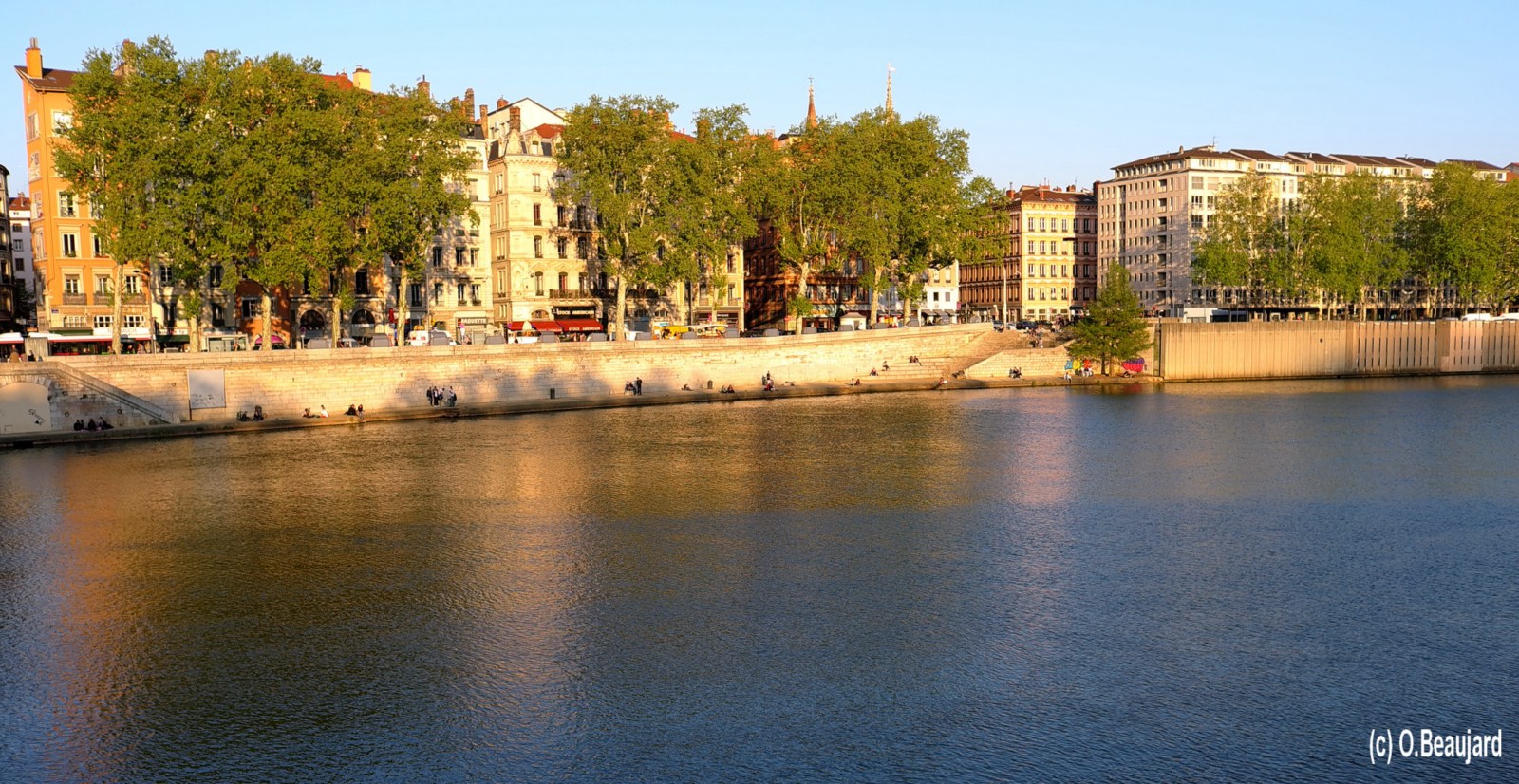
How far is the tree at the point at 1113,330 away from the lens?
100188mm

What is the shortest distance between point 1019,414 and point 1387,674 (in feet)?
165

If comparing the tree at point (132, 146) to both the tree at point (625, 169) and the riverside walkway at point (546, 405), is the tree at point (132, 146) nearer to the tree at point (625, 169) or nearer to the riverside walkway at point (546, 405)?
the riverside walkway at point (546, 405)

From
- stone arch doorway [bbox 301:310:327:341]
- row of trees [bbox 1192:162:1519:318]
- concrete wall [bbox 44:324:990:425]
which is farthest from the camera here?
row of trees [bbox 1192:162:1519:318]

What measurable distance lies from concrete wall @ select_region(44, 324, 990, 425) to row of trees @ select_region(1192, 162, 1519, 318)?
49.4m

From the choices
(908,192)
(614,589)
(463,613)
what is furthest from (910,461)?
(908,192)

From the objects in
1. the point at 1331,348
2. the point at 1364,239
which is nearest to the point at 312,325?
the point at 1331,348

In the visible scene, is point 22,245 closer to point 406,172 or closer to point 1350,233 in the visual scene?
point 406,172

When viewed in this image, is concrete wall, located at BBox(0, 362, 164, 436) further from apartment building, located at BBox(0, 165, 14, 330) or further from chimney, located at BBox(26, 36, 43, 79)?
apartment building, located at BBox(0, 165, 14, 330)

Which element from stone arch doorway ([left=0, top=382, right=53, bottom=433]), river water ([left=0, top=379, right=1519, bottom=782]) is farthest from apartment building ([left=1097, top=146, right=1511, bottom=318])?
stone arch doorway ([left=0, top=382, right=53, bottom=433])

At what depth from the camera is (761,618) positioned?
87.0 ft

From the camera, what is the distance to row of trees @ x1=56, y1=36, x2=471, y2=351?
72.2m

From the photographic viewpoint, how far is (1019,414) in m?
72.2

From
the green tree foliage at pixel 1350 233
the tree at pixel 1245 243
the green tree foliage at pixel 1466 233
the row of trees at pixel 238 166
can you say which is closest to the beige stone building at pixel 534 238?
the row of trees at pixel 238 166

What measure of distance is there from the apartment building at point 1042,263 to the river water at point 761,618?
122 m
